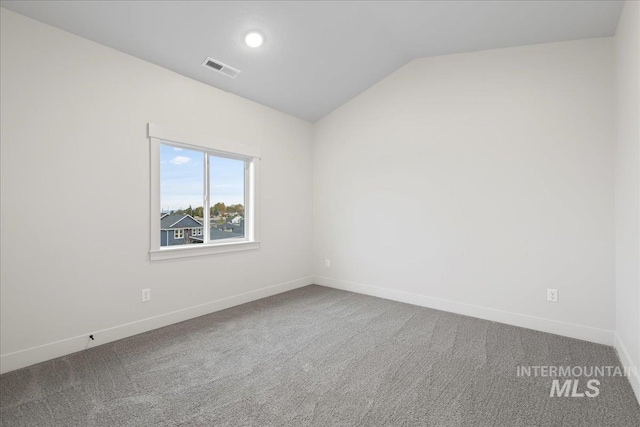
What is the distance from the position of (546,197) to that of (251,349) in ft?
10.1

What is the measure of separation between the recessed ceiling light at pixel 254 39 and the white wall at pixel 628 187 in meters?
2.79

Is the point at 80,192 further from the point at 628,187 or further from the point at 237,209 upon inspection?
the point at 628,187

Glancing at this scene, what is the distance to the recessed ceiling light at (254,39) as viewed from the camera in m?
2.91

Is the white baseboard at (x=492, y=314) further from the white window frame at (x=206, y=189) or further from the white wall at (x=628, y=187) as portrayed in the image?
the white window frame at (x=206, y=189)

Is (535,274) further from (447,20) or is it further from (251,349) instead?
(251,349)

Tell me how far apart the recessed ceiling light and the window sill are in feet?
7.04

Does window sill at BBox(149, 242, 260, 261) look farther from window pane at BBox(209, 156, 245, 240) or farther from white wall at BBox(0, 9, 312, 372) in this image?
window pane at BBox(209, 156, 245, 240)

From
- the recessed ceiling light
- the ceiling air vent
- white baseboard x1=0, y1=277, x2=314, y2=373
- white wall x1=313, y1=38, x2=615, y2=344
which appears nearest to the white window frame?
white baseboard x1=0, y1=277, x2=314, y2=373

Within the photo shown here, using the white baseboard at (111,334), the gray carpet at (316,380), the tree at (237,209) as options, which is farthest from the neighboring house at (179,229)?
the gray carpet at (316,380)

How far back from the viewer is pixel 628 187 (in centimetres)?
221

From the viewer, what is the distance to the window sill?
3.08 meters

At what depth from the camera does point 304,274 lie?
15.7 feet

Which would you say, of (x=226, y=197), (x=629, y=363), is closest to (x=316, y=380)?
(x=629, y=363)

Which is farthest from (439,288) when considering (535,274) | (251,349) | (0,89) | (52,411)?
(0,89)
